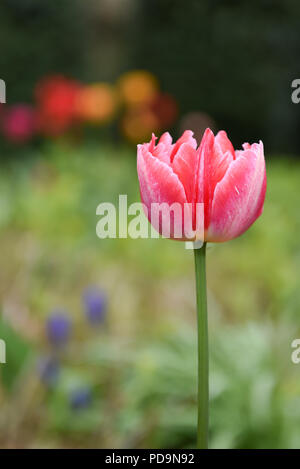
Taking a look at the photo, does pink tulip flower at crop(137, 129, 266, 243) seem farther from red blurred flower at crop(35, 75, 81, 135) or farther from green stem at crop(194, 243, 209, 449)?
red blurred flower at crop(35, 75, 81, 135)

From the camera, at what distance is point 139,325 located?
2162 millimetres

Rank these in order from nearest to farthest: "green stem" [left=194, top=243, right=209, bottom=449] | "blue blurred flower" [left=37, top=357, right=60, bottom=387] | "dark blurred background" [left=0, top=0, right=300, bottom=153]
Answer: "green stem" [left=194, top=243, right=209, bottom=449]
"blue blurred flower" [left=37, top=357, right=60, bottom=387]
"dark blurred background" [left=0, top=0, right=300, bottom=153]

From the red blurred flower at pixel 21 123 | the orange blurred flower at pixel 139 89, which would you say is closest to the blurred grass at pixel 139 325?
the red blurred flower at pixel 21 123

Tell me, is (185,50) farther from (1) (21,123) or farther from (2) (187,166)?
(2) (187,166)

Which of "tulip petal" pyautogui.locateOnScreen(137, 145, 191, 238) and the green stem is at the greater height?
"tulip petal" pyautogui.locateOnScreen(137, 145, 191, 238)

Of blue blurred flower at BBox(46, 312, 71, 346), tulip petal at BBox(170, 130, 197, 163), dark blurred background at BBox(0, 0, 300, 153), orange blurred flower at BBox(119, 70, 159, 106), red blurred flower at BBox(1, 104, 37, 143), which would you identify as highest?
dark blurred background at BBox(0, 0, 300, 153)

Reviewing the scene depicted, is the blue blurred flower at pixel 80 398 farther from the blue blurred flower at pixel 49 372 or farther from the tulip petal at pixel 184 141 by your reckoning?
the tulip petal at pixel 184 141

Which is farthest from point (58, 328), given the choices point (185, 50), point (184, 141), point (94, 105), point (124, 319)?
point (185, 50)

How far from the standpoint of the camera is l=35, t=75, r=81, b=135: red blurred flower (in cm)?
384

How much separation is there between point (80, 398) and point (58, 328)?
214mm

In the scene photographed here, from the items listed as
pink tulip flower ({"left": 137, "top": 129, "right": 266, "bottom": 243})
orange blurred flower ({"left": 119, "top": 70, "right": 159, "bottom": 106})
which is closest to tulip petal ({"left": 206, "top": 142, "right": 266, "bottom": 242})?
pink tulip flower ({"left": 137, "top": 129, "right": 266, "bottom": 243})

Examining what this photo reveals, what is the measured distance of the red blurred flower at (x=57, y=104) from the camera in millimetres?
3842

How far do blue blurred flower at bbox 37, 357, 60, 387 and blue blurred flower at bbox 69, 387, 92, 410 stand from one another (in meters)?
0.06
